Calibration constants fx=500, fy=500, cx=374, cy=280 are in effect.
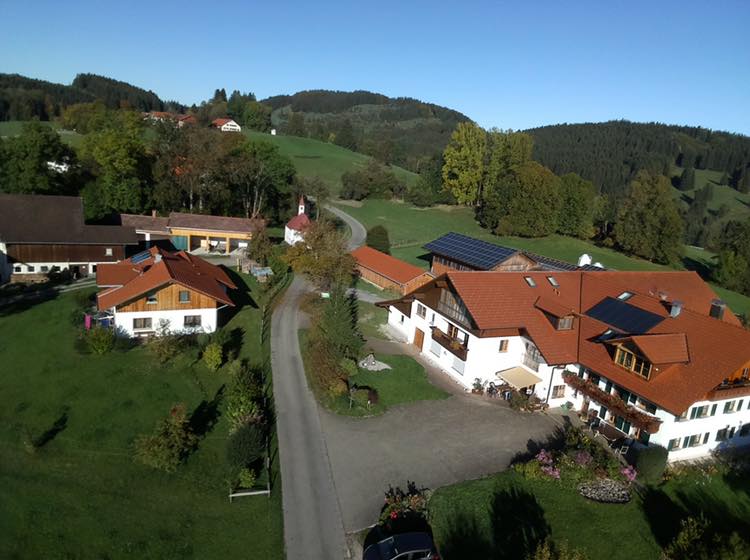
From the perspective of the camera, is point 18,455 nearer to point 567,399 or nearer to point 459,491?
point 459,491

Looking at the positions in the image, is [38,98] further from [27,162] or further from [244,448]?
[244,448]

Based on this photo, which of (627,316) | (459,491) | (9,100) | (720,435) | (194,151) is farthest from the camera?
(9,100)

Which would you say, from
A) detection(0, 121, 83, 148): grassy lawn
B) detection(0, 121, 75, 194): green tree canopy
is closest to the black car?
detection(0, 121, 75, 194): green tree canopy

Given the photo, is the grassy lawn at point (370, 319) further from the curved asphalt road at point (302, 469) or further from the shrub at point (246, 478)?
the shrub at point (246, 478)

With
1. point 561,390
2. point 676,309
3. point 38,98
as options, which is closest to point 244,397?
point 561,390

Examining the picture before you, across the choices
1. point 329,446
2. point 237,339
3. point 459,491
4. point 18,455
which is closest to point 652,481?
point 459,491

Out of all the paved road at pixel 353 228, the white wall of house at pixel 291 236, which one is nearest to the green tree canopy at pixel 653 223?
the paved road at pixel 353 228
